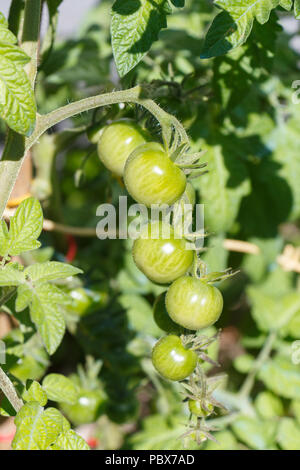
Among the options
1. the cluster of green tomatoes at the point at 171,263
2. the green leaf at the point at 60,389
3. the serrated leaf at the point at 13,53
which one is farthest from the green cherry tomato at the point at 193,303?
the serrated leaf at the point at 13,53

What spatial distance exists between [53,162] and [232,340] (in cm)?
109

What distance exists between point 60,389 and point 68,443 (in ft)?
0.56

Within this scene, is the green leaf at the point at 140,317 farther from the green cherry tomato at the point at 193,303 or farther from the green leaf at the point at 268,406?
the green cherry tomato at the point at 193,303

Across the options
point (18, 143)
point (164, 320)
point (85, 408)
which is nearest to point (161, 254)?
point (164, 320)

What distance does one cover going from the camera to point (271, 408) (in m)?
1.38

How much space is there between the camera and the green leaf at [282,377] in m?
1.32

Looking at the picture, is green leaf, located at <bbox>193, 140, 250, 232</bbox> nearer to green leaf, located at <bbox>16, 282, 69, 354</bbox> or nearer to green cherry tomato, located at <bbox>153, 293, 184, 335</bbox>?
green cherry tomato, located at <bbox>153, 293, 184, 335</bbox>

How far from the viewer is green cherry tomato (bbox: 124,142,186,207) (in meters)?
0.66

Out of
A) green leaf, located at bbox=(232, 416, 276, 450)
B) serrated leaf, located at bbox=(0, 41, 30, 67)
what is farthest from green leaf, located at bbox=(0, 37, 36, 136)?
green leaf, located at bbox=(232, 416, 276, 450)

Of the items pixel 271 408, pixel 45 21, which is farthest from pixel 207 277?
pixel 271 408

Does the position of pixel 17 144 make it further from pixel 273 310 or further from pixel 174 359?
pixel 273 310

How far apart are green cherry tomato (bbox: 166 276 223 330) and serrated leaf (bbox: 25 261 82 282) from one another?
0.13m

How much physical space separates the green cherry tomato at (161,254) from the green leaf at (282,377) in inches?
29.1

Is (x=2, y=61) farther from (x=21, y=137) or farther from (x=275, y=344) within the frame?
(x=275, y=344)
